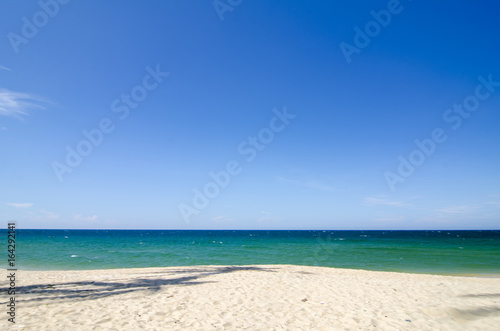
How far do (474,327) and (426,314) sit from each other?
1274 mm

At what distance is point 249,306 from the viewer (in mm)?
9242

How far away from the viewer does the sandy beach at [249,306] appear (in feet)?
24.5

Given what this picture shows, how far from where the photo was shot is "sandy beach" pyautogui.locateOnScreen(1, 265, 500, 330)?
7473 millimetres

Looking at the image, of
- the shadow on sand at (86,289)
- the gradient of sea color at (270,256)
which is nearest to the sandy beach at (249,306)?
the shadow on sand at (86,289)

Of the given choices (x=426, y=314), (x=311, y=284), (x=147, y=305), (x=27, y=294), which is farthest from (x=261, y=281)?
(x=27, y=294)

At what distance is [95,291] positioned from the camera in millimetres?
11188

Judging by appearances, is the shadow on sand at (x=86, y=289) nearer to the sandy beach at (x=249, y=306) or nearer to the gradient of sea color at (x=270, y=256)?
the sandy beach at (x=249, y=306)

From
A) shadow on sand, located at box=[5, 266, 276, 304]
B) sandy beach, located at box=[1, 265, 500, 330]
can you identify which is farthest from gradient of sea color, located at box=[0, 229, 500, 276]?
sandy beach, located at box=[1, 265, 500, 330]

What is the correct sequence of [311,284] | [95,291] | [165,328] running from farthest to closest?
[311,284] → [95,291] → [165,328]

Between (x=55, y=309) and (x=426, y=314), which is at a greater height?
(x=55, y=309)

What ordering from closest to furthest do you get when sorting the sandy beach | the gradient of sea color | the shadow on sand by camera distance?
the sandy beach → the shadow on sand → the gradient of sea color

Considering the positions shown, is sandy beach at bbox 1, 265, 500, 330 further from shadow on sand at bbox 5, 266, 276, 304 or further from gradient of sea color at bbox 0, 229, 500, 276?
gradient of sea color at bbox 0, 229, 500, 276

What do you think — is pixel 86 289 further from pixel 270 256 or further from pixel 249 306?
pixel 270 256

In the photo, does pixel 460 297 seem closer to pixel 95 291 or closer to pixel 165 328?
pixel 165 328
